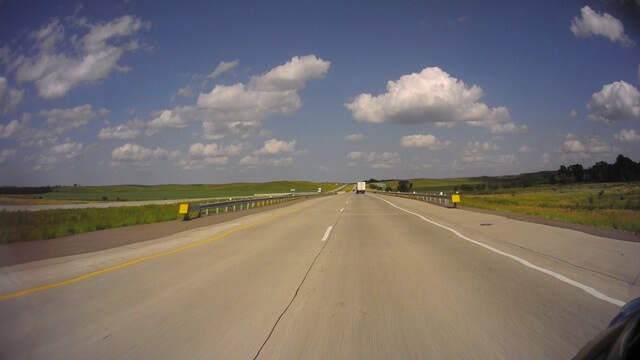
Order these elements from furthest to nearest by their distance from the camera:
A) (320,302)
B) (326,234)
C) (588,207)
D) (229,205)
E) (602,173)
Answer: (602,173) < (588,207) < (229,205) < (326,234) < (320,302)

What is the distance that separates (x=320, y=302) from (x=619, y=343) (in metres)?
4.58

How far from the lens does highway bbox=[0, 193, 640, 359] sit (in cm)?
482

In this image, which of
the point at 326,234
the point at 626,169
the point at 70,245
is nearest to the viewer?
the point at 70,245

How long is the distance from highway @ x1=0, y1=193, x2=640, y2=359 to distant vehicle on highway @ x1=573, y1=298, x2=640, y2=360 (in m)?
1.76

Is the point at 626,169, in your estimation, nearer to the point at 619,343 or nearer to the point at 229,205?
the point at 229,205

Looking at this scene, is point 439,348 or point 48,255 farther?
point 48,255

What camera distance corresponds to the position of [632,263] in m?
9.45

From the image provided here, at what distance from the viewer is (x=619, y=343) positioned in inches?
98.0

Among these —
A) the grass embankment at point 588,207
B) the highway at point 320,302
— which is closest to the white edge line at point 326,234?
the highway at point 320,302

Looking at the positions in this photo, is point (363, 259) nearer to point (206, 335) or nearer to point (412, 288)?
point (412, 288)

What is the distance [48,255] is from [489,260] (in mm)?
11069

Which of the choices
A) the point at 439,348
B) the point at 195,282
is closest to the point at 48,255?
the point at 195,282

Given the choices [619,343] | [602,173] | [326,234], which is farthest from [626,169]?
[619,343]

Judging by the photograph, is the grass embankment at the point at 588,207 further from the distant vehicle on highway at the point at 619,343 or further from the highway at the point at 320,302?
the distant vehicle on highway at the point at 619,343
